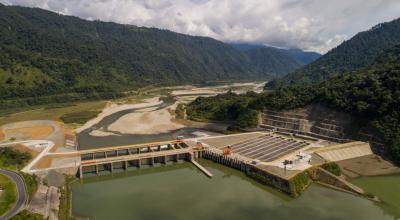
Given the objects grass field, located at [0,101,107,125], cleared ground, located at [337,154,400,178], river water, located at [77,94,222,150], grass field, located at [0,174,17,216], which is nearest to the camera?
grass field, located at [0,174,17,216]

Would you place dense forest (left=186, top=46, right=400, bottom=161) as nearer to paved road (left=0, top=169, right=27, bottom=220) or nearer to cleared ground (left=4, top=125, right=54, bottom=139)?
cleared ground (left=4, top=125, right=54, bottom=139)

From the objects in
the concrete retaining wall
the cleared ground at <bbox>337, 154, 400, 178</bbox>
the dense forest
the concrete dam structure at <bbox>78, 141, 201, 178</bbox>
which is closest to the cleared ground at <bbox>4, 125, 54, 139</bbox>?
the concrete dam structure at <bbox>78, 141, 201, 178</bbox>

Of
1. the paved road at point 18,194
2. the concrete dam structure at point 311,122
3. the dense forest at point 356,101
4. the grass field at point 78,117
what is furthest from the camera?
the grass field at point 78,117

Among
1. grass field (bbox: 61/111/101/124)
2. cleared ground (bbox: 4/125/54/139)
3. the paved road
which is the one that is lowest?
the paved road

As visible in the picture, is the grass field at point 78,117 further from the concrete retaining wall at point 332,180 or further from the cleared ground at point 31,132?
the concrete retaining wall at point 332,180

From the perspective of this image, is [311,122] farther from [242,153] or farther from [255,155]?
[242,153]

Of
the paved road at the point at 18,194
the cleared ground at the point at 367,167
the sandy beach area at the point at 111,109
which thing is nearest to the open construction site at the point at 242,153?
the cleared ground at the point at 367,167
